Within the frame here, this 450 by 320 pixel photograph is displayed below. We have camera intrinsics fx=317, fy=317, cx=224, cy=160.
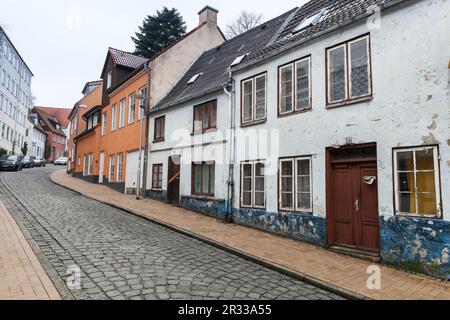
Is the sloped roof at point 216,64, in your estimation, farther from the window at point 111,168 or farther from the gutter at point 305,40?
the window at point 111,168

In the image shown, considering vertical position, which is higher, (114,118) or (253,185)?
(114,118)

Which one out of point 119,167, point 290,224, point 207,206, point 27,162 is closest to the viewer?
point 290,224

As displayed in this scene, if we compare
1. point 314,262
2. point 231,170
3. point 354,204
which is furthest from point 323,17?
point 314,262

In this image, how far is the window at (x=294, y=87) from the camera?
356 inches

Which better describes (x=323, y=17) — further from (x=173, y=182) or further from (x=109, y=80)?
(x=109, y=80)

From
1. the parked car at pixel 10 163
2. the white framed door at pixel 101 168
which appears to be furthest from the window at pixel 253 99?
the parked car at pixel 10 163

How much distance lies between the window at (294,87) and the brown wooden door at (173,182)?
6.47 meters

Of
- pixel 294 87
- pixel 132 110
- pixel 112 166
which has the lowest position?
pixel 112 166

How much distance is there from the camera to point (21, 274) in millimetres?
5180

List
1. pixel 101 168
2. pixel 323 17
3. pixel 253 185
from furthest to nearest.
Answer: pixel 101 168 → pixel 253 185 → pixel 323 17

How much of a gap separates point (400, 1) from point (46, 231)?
396 inches

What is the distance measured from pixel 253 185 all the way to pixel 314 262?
12.9 ft

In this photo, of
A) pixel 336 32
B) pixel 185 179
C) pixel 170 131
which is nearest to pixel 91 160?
pixel 170 131

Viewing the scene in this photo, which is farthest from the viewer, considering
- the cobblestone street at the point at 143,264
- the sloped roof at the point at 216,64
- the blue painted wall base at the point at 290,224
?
the sloped roof at the point at 216,64
